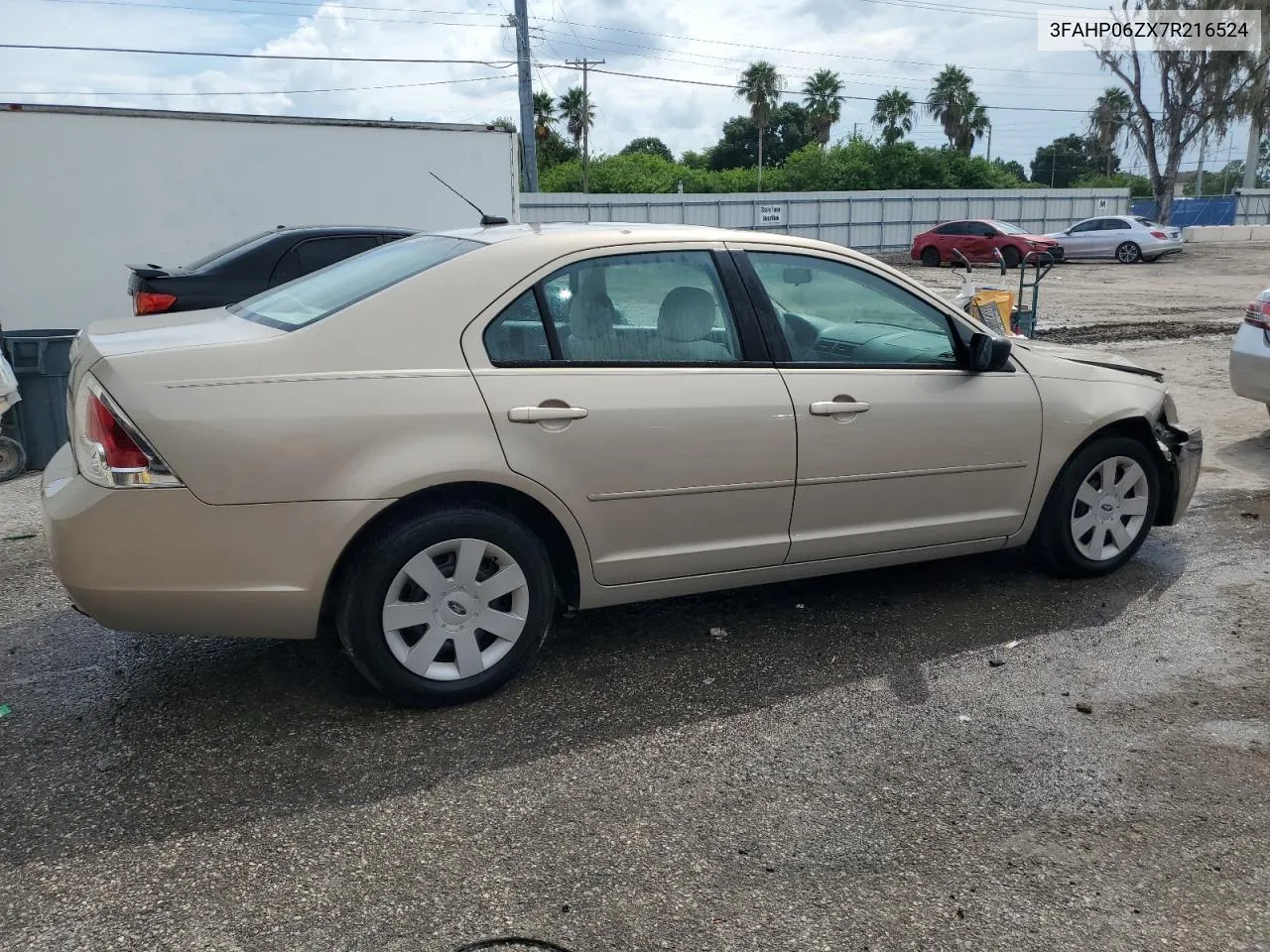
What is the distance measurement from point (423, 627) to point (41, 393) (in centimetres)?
495

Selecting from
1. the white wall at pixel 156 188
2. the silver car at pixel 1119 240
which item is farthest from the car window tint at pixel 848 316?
the silver car at pixel 1119 240

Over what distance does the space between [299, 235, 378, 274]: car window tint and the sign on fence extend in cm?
2752

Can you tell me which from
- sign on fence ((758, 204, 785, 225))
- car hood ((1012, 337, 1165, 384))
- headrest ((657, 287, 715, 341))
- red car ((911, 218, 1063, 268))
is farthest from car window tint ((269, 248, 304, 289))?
sign on fence ((758, 204, 785, 225))

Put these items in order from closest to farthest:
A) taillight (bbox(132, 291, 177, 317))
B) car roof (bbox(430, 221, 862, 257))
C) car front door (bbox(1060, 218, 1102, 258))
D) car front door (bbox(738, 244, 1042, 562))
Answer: car roof (bbox(430, 221, 862, 257))
car front door (bbox(738, 244, 1042, 562))
taillight (bbox(132, 291, 177, 317))
car front door (bbox(1060, 218, 1102, 258))

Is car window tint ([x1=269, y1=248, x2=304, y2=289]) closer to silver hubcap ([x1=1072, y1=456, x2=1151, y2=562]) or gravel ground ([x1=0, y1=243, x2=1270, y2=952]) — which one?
gravel ground ([x1=0, y1=243, x2=1270, y2=952])

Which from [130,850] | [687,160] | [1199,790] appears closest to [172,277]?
[130,850]

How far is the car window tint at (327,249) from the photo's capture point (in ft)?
27.0

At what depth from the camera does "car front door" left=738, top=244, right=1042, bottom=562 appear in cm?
408

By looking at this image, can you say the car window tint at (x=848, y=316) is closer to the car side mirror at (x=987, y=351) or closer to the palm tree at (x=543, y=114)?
the car side mirror at (x=987, y=351)

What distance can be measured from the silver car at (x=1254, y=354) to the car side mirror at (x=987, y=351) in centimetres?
403

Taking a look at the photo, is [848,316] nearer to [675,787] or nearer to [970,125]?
[675,787]

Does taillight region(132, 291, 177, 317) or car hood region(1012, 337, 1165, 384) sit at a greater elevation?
taillight region(132, 291, 177, 317)

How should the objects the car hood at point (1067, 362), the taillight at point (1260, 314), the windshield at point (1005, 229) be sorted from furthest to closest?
the windshield at point (1005, 229), the taillight at point (1260, 314), the car hood at point (1067, 362)

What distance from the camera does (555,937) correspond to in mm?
2518
